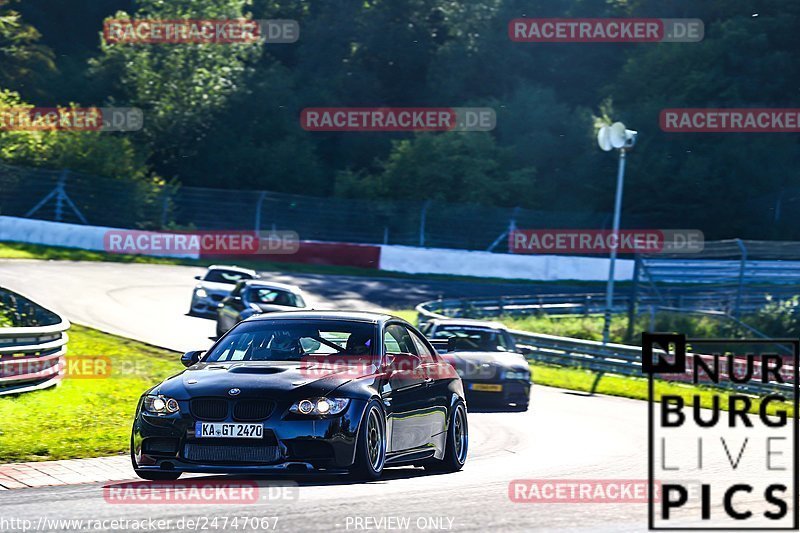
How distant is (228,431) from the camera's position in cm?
926

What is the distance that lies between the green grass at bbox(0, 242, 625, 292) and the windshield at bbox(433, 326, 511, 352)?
20726mm

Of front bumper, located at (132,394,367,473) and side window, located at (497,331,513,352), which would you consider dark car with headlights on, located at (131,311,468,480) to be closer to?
front bumper, located at (132,394,367,473)

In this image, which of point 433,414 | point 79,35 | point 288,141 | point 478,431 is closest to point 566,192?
point 288,141

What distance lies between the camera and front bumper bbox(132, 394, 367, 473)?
921 cm

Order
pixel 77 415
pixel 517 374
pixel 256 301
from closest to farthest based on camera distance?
pixel 77 415, pixel 517 374, pixel 256 301

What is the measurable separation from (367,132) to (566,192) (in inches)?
418

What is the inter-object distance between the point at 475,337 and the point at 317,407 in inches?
455

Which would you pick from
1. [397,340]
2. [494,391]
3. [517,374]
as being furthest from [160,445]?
[517,374]

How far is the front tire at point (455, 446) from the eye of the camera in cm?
1144

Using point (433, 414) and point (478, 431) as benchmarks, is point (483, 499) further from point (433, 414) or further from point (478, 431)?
point (478, 431)

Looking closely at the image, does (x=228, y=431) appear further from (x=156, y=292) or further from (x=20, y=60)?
(x=20, y=60)

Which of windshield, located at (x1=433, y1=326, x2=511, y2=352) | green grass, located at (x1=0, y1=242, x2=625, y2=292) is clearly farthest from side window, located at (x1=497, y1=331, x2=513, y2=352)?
green grass, located at (x1=0, y1=242, x2=625, y2=292)

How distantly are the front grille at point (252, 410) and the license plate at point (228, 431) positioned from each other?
0.07 m

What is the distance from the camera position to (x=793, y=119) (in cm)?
5856
